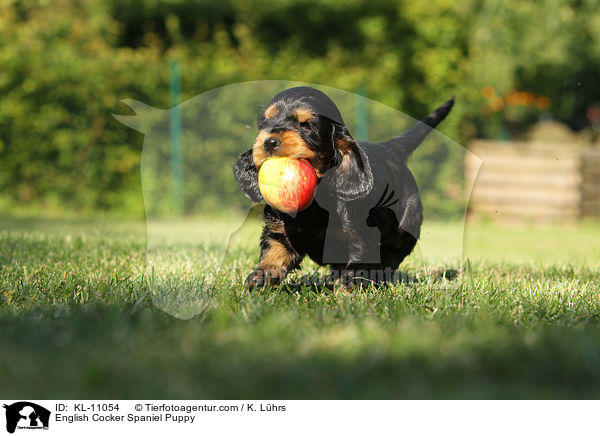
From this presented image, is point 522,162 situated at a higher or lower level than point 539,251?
higher

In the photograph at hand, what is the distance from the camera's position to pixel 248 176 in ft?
Answer: 9.65

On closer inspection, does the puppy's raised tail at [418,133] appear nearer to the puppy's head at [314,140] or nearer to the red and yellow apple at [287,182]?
the puppy's head at [314,140]

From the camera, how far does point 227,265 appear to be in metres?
3.61

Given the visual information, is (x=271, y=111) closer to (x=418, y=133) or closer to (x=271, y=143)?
(x=271, y=143)

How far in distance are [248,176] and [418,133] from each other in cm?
123

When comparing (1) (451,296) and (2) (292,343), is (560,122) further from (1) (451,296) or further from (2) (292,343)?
(2) (292,343)

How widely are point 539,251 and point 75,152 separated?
20.2 feet

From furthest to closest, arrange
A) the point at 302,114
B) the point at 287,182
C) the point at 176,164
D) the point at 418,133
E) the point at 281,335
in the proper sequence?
the point at 176,164, the point at 418,133, the point at 302,114, the point at 287,182, the point at 281,335

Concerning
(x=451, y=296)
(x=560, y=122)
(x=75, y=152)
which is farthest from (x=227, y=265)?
(x=560, y=122)

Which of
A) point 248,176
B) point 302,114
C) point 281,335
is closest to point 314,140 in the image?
point 302,114

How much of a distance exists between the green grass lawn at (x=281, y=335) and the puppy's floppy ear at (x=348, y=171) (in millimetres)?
467

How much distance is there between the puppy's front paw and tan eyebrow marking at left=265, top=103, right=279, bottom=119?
2.35 feet

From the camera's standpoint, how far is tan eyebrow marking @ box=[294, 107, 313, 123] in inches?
105

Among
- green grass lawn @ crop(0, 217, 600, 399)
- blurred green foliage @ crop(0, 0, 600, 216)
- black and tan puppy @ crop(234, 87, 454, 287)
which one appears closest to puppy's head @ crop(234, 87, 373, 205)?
black and tan puppy @ crop(234, 87, 454, 287)
